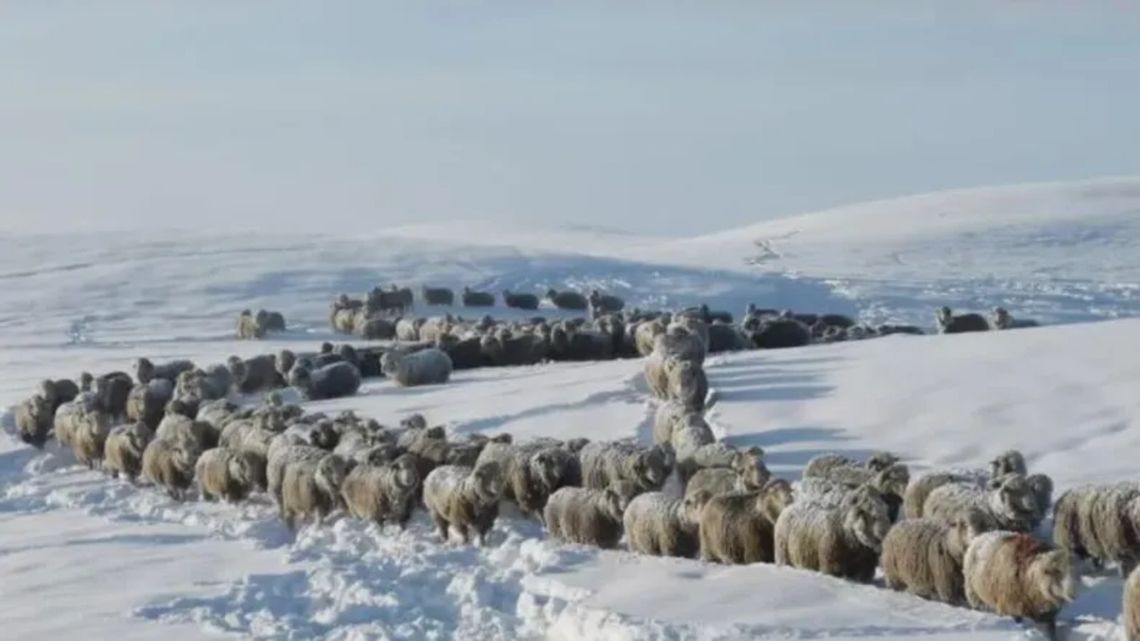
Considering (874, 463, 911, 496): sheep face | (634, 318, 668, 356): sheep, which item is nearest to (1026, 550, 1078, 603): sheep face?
(874, 463, 911, 496): sheep face

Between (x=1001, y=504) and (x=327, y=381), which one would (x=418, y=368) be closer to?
(x=327, y=381)

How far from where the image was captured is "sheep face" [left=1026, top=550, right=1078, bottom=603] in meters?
10.6

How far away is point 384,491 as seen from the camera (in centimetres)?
1652

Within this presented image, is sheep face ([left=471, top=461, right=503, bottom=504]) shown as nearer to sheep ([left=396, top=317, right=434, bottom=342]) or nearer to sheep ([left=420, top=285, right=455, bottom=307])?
sheep ([left=396, top=317, right=434, bottom=342])

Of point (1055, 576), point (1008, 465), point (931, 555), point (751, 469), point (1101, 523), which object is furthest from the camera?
point (751, 469)

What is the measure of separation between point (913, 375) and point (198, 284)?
34284 mm

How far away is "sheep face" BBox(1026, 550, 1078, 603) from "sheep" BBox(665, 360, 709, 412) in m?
10.8

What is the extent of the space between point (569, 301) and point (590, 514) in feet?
105

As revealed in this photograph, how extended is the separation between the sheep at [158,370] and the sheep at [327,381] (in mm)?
2031

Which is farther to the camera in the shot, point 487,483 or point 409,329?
point 409,329

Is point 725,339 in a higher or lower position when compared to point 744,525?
higher

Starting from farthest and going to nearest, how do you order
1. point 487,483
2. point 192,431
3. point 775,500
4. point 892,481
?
point 192,431 < point 487,483 < point 892,481 < point 775,500

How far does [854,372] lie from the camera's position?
23.7 metres

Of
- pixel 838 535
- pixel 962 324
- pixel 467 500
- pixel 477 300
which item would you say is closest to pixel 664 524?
pixel 838 535
